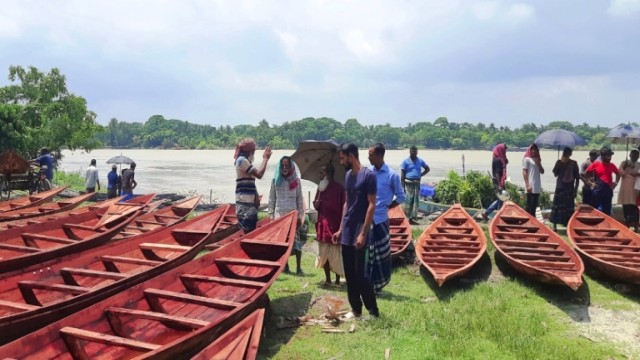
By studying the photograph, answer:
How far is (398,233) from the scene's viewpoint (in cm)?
841

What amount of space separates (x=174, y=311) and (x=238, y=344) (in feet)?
6.18

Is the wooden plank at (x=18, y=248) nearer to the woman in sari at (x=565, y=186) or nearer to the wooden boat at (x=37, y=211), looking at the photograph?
the wooden boat at (x=37, y=211)

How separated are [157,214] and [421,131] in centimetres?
10333

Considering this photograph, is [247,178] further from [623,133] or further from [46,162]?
[46,162]

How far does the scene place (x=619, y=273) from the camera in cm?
611

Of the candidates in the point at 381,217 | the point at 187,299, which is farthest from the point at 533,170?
the point at 187,299

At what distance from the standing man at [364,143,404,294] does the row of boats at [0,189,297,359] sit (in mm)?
1063

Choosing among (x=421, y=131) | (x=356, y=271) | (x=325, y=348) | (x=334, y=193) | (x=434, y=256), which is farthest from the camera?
(x=421, y=131)

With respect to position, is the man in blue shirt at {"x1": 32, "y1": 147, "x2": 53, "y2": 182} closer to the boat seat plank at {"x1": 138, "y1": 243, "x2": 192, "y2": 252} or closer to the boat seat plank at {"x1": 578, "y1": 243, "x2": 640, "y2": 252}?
the boat seat plank at {"x1": 138, "y1": 243, "x2": 192, "y2": 252}

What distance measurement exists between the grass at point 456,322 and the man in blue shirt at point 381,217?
1.38 feet

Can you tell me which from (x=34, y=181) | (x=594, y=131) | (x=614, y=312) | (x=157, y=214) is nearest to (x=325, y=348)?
(x=614, y=312)

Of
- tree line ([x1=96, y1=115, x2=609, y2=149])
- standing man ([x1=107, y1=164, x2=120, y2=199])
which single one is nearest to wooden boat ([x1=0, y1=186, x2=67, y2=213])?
standing man ([x1=107, y1=164, x2=120, y2=199])

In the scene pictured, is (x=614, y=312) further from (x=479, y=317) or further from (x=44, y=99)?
(x=44, y=99)

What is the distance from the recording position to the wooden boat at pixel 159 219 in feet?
29.9
